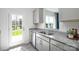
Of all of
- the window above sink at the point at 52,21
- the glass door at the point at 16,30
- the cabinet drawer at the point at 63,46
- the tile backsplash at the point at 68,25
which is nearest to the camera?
the cabinet drawer at the point at 63,46

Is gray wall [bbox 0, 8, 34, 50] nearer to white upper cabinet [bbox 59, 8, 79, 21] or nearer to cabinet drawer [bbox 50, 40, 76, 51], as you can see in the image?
cabinet drawer [bbox 50, 40, 76, 51]

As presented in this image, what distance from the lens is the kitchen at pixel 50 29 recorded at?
1318 mm

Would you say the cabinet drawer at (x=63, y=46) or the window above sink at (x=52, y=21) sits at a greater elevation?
the window above sink at (x=52, y=21)

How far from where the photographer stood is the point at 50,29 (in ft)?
8.70

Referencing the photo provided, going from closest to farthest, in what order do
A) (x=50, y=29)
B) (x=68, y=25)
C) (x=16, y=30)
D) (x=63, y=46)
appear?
1. (x=63, y=46)
2. (x=68, y=25)
3. (x=50, y=29)
4. (x=16, y=30)

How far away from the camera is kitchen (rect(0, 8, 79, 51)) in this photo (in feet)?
4.33

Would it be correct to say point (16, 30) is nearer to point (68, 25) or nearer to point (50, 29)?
point (50, 29)

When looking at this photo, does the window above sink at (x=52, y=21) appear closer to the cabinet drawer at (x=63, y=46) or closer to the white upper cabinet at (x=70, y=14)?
the white upper cabinet at (x=70, y=14)

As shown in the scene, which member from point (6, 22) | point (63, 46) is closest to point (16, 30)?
point (6, 22)

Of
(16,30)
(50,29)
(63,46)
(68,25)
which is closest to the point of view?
(63,46)

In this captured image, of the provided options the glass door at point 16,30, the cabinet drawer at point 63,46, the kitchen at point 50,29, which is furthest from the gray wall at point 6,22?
the cabinet drawer at point 63,46

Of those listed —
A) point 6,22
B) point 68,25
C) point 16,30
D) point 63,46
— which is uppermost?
point 6,22
